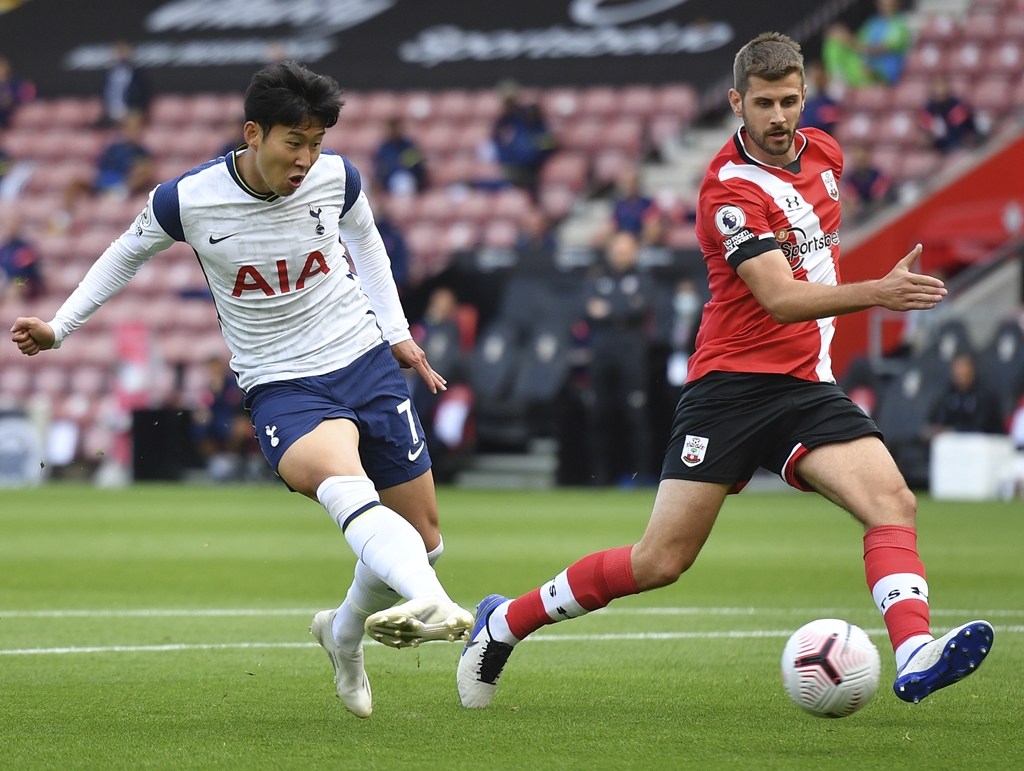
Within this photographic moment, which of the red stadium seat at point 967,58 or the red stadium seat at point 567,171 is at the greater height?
the red stadium seat at point 967,58

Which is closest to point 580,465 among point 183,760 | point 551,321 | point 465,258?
point 551,321

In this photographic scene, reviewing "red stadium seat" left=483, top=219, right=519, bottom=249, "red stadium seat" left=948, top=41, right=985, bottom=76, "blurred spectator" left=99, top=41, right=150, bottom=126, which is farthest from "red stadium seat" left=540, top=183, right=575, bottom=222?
"blurred spectator" left=99, top=41, right=150, bottom=126

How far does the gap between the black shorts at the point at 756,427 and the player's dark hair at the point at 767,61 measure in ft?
3.09

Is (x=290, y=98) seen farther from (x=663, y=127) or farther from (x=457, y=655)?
(x=663, y=127)

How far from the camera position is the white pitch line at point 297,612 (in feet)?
24.9

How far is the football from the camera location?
4543 millimetres

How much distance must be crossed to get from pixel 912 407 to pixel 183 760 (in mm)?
12780

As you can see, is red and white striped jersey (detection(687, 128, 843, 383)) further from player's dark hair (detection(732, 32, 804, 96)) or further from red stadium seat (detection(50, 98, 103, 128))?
red stadium seat (detection(50, 98, 103, 128))

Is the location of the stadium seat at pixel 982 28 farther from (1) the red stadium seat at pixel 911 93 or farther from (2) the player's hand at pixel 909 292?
(2) the player's hand at pixel 909 292

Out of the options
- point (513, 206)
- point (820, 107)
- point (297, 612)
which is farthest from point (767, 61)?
point (513, 206)

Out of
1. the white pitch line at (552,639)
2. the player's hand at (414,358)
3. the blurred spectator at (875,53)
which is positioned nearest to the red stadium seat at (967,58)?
the blurred spectator at (875,53)

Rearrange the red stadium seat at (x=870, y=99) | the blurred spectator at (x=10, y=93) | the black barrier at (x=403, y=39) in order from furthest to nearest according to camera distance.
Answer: the blurred spectator at (x=10, y=93)
the black barrier at (x=403, y=39)
the red stadium seat at (x=870, y=99)

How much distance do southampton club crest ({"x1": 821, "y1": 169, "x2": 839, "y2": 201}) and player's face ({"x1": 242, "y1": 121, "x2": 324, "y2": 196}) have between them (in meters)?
1.62

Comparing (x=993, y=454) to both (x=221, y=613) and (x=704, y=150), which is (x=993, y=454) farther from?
(x=221, y=613)
